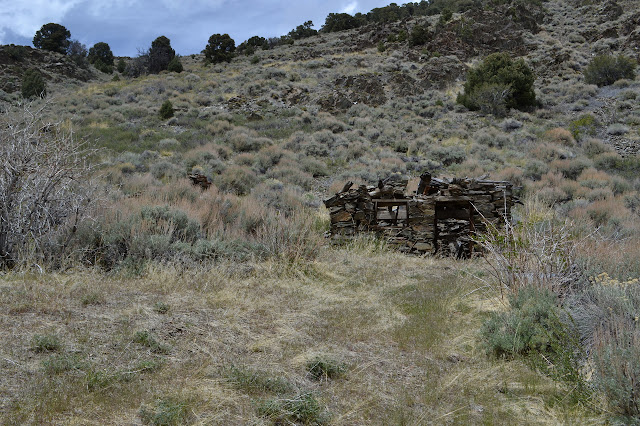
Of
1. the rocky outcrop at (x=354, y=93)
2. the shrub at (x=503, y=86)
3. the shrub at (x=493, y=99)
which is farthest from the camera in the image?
the rocky outcrop at (x=354, y=93)

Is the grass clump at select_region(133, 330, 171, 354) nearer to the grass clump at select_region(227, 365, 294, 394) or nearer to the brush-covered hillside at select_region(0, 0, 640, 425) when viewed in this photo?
the brush-covered hillside at select_region(0, 0, 640, 425)

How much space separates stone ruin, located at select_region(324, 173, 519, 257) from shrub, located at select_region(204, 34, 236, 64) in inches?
1648

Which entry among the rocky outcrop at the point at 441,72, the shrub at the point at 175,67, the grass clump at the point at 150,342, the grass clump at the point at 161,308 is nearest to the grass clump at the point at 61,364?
the grass clump at the point at 150,342

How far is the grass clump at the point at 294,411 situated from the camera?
10.7 ft

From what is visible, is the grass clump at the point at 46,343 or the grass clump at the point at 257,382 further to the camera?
the grass clump at the point at 46,343

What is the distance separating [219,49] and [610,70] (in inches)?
1443

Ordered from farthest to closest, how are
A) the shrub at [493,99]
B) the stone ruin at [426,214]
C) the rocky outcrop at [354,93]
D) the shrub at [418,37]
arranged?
1. the shrub at [418,37]
2. the rocky outcrop at [354,93]
3. the shrub at [493,99]
4. the stone ruin at [426,214]

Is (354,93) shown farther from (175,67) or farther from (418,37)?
(175,67)

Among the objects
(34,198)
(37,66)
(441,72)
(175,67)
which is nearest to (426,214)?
(34,198)

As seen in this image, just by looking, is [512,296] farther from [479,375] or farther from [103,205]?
[103,205]

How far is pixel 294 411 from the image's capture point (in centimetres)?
330

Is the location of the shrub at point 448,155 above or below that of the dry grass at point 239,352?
above

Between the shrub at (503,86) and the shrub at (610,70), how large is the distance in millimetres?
5127

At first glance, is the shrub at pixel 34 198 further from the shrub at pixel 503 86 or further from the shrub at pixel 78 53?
the shrub at pixel 78 53
